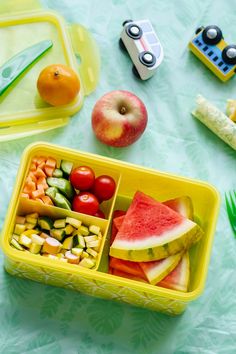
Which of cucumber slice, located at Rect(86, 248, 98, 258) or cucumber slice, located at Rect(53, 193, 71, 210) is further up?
cucumber slice, located at Rect(53, 193, 71, 210)

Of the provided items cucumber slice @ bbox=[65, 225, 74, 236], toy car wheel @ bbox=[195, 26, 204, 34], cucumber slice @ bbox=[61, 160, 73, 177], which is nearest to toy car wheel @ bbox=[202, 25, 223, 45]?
toy car wheel @ bbox=[195, 26, 204, 34]

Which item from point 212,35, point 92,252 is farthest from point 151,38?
point 92,252

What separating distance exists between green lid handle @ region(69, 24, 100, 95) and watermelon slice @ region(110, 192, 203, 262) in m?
0.35

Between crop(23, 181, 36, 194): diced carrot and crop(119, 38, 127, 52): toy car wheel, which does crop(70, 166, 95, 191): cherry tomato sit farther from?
crop(119, 38, 127, 52): toy car wheel

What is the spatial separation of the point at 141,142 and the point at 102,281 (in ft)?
1.31

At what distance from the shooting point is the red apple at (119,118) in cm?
136

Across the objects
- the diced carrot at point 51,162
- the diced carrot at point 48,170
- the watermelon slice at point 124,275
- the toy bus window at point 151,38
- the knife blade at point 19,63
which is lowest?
the watermelon slice at point 124,275

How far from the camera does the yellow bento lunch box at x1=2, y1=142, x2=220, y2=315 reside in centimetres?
116

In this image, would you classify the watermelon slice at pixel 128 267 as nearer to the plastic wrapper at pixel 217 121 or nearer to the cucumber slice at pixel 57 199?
the cucumber slice at pixel 57 199

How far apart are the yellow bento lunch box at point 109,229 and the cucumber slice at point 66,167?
→ 10mm

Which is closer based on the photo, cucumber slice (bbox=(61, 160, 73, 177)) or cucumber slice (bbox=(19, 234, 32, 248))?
cucumber slice (bbox=(19, 234, 32, 248))

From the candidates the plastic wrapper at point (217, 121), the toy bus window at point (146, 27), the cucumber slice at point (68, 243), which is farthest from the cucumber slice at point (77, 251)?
the toy bus window at point (146, 27)

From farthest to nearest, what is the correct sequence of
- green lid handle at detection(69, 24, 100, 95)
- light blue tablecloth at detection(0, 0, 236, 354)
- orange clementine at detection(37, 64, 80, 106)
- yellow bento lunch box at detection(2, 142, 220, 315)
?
green lid handle at detection(69, 24, 100, 95), orange clementine at detection(37, 64, 80, 106), light blue tablecloth at detection(0, 0, 236, 354), yellow bento lunch box at detection(2, 142, 220, 315)

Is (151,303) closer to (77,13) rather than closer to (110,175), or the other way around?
(110,175)
